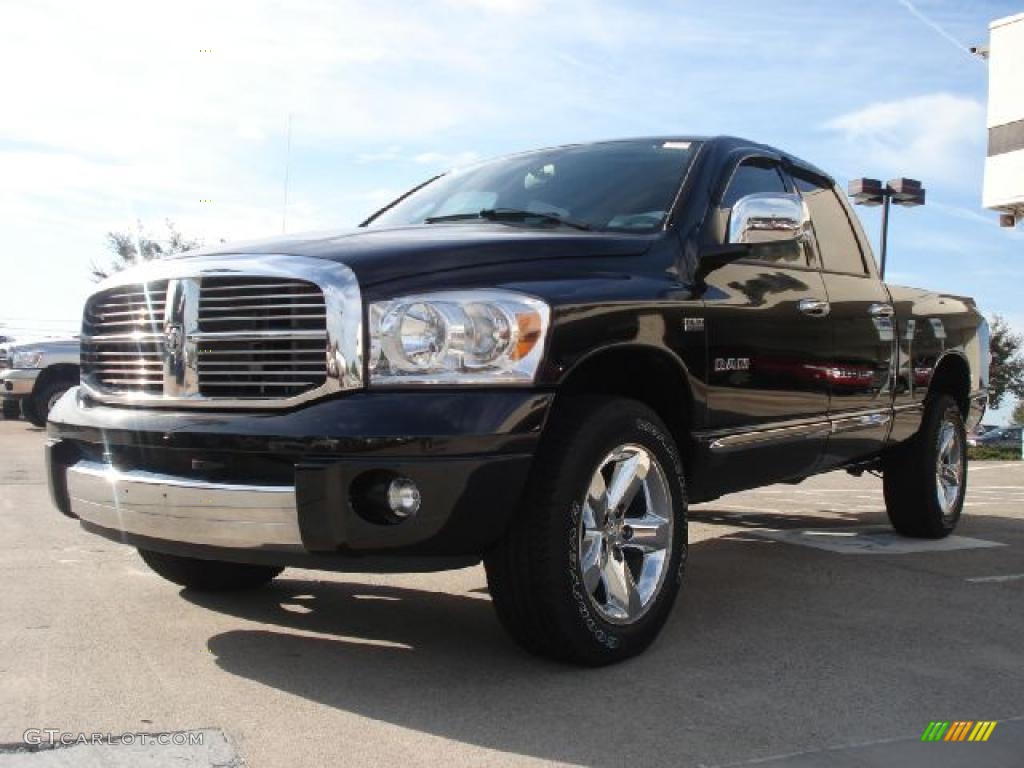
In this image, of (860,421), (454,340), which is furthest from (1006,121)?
(454,340)

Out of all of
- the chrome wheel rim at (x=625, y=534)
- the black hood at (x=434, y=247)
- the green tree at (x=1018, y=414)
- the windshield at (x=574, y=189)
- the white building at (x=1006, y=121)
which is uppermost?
the white building at (x=1006, y=121)

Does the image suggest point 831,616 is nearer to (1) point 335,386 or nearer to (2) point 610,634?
(2) point 610,634

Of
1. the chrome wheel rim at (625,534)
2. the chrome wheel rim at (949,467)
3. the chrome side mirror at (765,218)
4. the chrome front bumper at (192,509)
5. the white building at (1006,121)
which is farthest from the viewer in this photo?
the white building at (1006,121)

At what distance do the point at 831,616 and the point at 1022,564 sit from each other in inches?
74.6

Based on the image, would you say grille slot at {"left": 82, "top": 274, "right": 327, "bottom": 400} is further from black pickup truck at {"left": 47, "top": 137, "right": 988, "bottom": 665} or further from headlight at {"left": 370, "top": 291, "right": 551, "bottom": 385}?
headlight at {"left": 370, "top": 291, "right": 551, "bottom": 385}

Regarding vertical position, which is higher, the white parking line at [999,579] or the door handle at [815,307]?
the door handle at [815,307]

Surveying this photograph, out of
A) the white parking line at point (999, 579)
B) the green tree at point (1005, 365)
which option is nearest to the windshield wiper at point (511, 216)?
the white parking line at point (999, 579)

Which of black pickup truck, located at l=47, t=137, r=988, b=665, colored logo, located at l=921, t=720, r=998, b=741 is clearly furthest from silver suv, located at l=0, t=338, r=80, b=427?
colored logo, located at l=921, t=720, r=998, b=741

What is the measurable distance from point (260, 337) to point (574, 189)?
5.71 feet

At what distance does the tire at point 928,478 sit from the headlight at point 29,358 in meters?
9.95

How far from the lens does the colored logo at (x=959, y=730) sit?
292 centimetres

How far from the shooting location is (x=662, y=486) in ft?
12.2

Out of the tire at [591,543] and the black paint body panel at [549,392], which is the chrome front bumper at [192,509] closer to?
the black paint body panel at [549,392]

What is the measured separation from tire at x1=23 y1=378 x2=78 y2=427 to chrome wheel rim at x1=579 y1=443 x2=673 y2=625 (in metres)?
10.5
